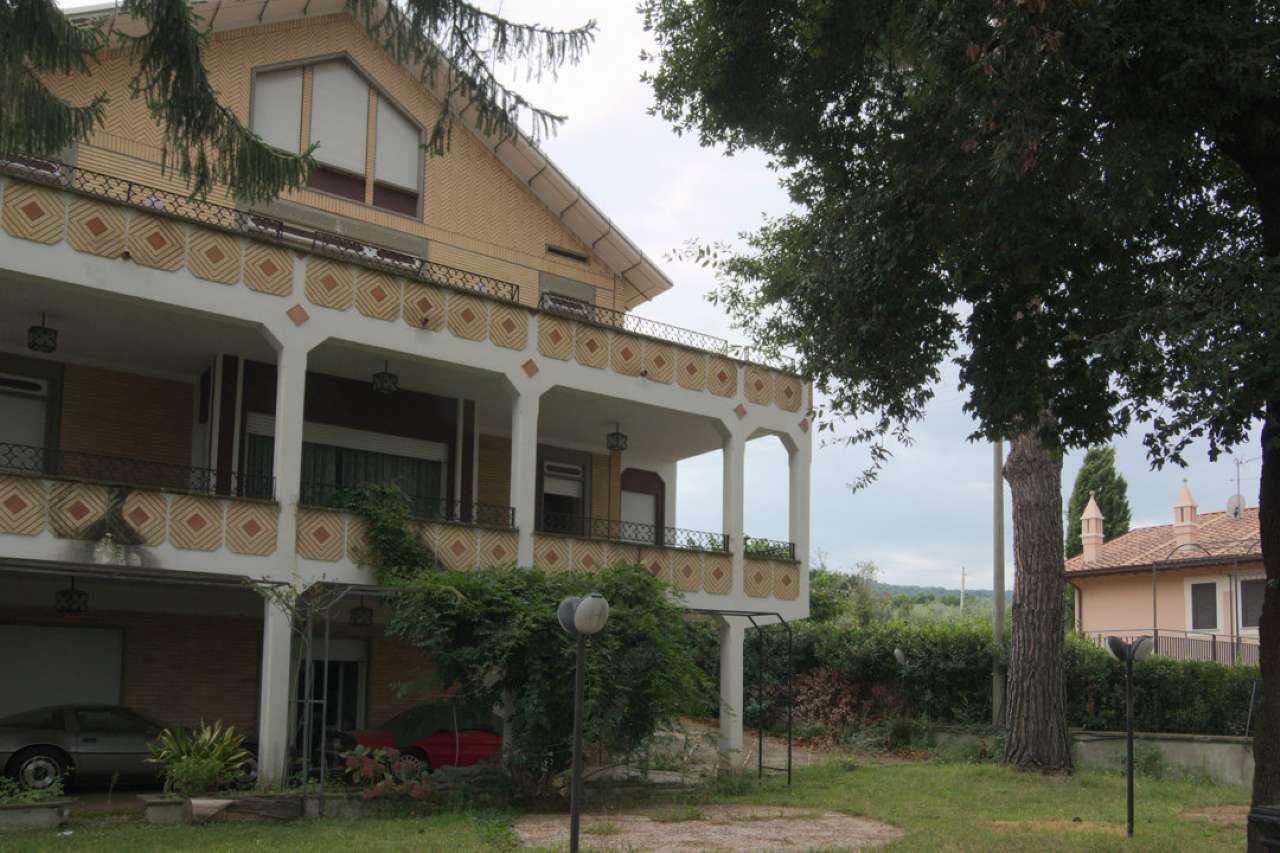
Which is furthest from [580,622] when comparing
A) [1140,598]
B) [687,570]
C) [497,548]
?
[1140,598]

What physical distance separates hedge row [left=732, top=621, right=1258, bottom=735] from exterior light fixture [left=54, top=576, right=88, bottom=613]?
47.9 ft

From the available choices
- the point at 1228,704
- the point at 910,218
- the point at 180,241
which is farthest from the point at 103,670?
the point at 1228,704

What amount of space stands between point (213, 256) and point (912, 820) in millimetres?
12009

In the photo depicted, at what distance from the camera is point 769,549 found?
24.5 meters

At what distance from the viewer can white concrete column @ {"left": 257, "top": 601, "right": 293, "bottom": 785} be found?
1734 cm

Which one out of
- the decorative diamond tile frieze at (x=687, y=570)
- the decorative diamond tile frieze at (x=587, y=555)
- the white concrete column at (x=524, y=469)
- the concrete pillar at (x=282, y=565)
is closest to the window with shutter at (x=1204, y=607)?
the decorative diamond tile frieze at (x=687, y=570)

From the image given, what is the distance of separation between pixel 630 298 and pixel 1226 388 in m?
18.2

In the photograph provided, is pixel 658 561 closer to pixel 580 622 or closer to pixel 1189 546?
pixel 580 622

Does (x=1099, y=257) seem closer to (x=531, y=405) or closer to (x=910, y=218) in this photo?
(x=910, y=218)

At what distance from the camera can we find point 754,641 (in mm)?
32531

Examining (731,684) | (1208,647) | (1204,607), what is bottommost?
(731,684)

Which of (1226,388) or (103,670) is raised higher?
(1226,388)

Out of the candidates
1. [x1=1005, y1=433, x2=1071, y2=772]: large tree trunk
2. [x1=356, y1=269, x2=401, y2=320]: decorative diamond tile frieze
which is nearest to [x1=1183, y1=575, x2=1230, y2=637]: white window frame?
[x1=1005, y1=433, x2=1071, y2=772]: large tree trunk

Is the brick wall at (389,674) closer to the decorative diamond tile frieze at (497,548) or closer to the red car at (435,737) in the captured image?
the red car at (435,737)
